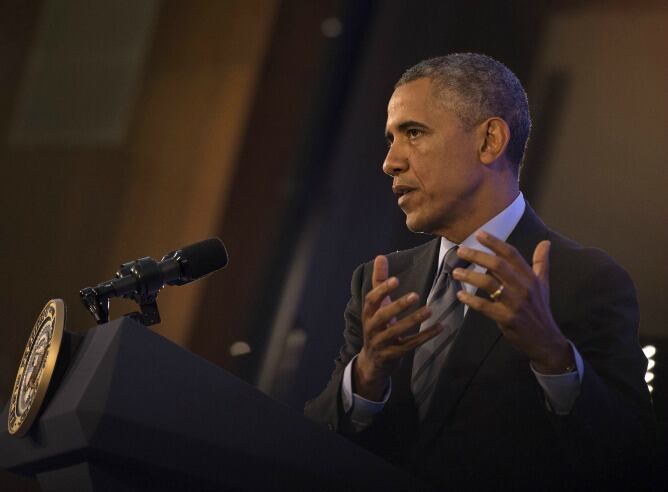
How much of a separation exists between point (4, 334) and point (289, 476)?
7.33 ft

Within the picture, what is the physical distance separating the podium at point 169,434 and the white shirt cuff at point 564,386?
24 centimetres

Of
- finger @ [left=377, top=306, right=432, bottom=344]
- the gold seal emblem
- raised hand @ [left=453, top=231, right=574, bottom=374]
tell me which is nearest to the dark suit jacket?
raised hand @ [left=453, top=231, right=574, bottom=374]

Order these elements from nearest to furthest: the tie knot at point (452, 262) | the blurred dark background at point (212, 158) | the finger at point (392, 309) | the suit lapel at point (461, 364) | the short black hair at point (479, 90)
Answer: the finger at point (392, 309)
the suit lapel at point (461, 364)
the tie knot at point (452, 262)
the short black hair at point (479, 90)
the blurred dark background at point (212, 158)

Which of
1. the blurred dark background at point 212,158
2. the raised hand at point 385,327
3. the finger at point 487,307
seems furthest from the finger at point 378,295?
the blurred dark background at point 212,158

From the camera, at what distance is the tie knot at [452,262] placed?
1.62m

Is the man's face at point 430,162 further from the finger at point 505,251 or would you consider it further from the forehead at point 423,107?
the finger at point 505,251

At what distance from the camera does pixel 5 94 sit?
3.17 m

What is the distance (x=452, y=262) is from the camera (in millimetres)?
1630

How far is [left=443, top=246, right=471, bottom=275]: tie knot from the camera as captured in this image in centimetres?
162

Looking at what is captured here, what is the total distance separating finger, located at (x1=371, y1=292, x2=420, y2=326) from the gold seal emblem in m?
0.42

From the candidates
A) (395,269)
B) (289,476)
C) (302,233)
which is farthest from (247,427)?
(302,233)

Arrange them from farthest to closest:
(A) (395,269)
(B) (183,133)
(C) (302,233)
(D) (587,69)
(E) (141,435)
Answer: (B) (183,133) < (C) (302,233) < (D) (587,69) < (A) (395,269) < (E) (141,435)

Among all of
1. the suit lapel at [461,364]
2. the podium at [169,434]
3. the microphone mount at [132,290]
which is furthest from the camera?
the suit lapel at [461,364]

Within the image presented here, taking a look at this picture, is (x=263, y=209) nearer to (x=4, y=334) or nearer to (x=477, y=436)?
(x=4, y=334)
